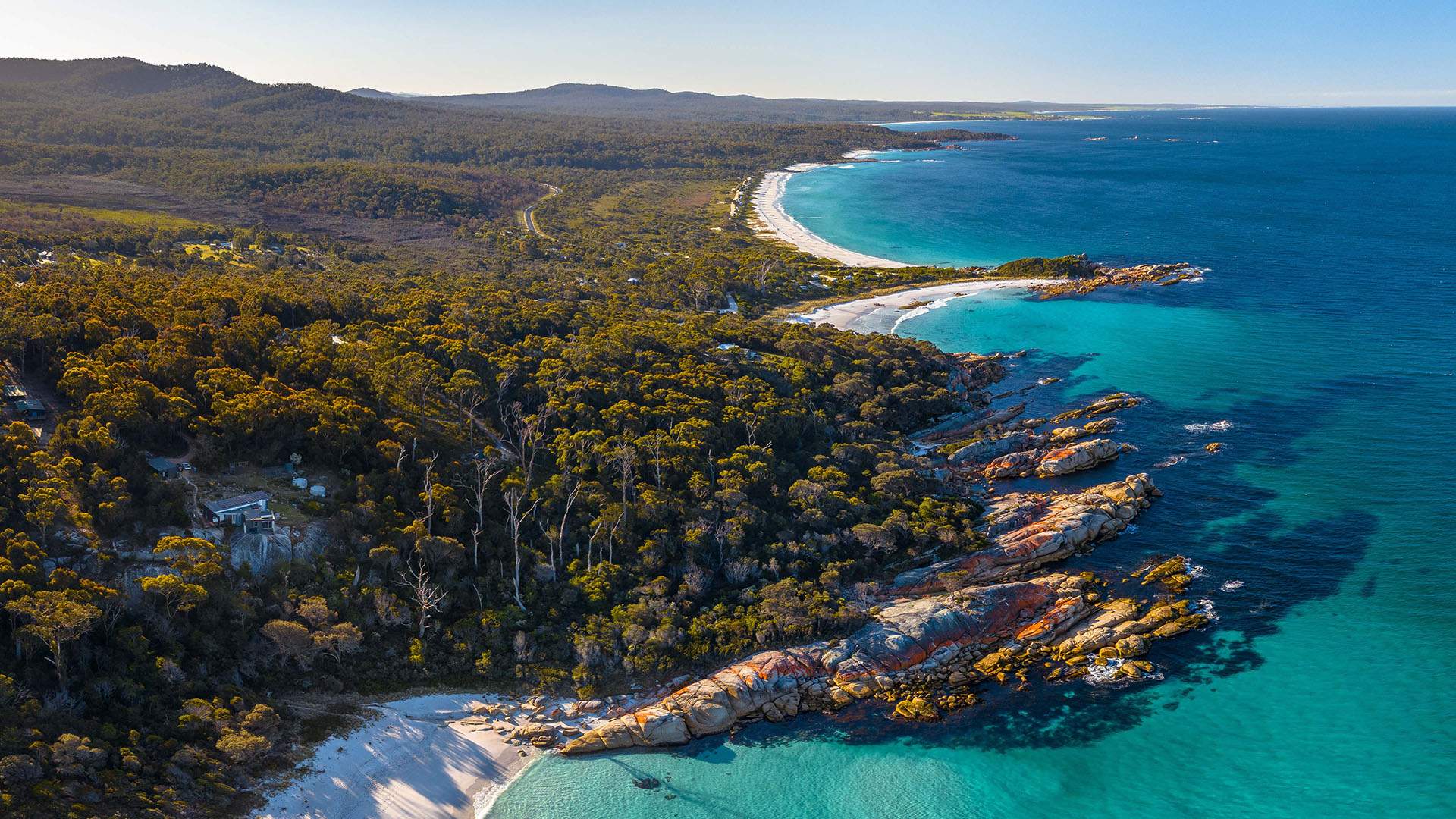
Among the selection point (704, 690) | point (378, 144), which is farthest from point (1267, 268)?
point (378, 144)

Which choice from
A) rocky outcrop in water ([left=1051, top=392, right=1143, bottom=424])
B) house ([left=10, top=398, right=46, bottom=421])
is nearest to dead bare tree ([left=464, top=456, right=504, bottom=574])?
house ([left=10, top=398, right=46, bottom=421])

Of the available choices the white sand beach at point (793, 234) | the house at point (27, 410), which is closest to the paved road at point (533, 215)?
the white sand beach at point (793, 234)

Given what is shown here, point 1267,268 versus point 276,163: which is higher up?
point 276,163

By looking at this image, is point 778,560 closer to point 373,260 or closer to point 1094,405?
point 1094,405

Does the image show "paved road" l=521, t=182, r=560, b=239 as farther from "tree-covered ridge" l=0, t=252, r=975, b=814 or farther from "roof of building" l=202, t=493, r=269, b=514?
"roof of building" l=202, t=493, r=269, b=514

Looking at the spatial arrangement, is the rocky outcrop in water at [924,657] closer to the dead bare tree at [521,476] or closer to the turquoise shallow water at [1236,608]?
the turquoise shallow water at [1236,608]
